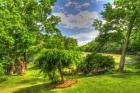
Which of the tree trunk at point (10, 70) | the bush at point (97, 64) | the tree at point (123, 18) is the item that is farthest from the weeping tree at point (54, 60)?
the tree trunk at point (10, 70)

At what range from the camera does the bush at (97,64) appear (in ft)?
150

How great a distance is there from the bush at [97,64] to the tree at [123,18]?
1857 millimetres

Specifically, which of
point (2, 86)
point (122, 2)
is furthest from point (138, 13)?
point (2, 86)

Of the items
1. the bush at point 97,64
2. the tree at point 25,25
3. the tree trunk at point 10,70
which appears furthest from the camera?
the tree trunk at point 10,70

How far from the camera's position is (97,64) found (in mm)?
45562

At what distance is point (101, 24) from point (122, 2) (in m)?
→ 5.17

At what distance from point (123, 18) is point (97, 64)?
8470mm

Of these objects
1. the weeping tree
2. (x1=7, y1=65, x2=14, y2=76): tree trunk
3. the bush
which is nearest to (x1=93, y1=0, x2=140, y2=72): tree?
the bush

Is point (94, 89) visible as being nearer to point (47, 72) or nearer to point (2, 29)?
point (47, 72)

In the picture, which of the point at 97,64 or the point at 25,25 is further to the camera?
the point at 25,25

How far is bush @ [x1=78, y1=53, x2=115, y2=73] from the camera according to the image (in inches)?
1804

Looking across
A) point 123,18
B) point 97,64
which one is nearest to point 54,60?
point 97,64

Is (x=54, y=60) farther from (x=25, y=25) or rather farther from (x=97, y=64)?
(x=25, y=25)

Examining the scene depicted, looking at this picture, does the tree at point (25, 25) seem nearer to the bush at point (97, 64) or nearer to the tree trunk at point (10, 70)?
the tree trunk at point (10, 70)
